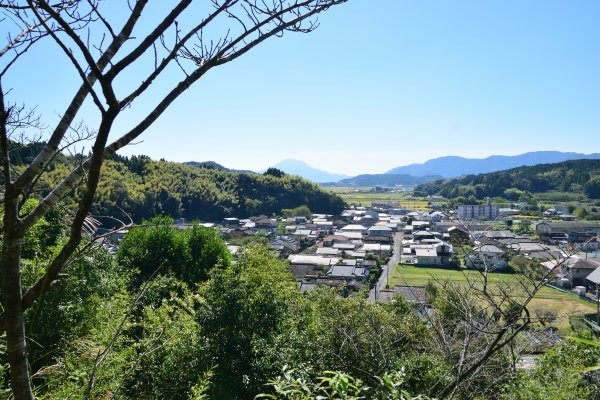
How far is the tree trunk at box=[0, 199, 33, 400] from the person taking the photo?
3.69 ft

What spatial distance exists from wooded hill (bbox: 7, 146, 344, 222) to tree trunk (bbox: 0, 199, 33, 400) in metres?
33.4

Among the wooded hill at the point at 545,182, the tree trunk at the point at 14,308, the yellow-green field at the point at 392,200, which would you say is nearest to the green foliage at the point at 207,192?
the yellow-green field at the point at 392,200

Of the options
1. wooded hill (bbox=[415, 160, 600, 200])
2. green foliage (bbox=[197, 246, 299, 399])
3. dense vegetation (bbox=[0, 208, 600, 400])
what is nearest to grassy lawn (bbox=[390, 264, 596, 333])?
dense vegetation (bbox=[0, 208, 600, 400])

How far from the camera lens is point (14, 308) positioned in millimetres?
1133

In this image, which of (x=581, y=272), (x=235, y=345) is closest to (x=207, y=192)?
(x=581, y=272)

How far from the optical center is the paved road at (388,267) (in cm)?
2035

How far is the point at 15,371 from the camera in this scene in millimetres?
1125

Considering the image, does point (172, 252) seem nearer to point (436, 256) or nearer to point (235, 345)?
point (235, 345)

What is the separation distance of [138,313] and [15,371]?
729 cm

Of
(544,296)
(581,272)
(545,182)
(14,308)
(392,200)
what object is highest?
(14,308)

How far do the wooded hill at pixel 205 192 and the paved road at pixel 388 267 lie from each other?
19535 millimetres

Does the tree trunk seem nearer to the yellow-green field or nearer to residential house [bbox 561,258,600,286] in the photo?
residential house [bbox 561,258,600,286]

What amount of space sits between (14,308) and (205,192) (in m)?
49.3

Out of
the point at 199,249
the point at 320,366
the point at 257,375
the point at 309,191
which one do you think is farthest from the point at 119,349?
the point at 309,191
